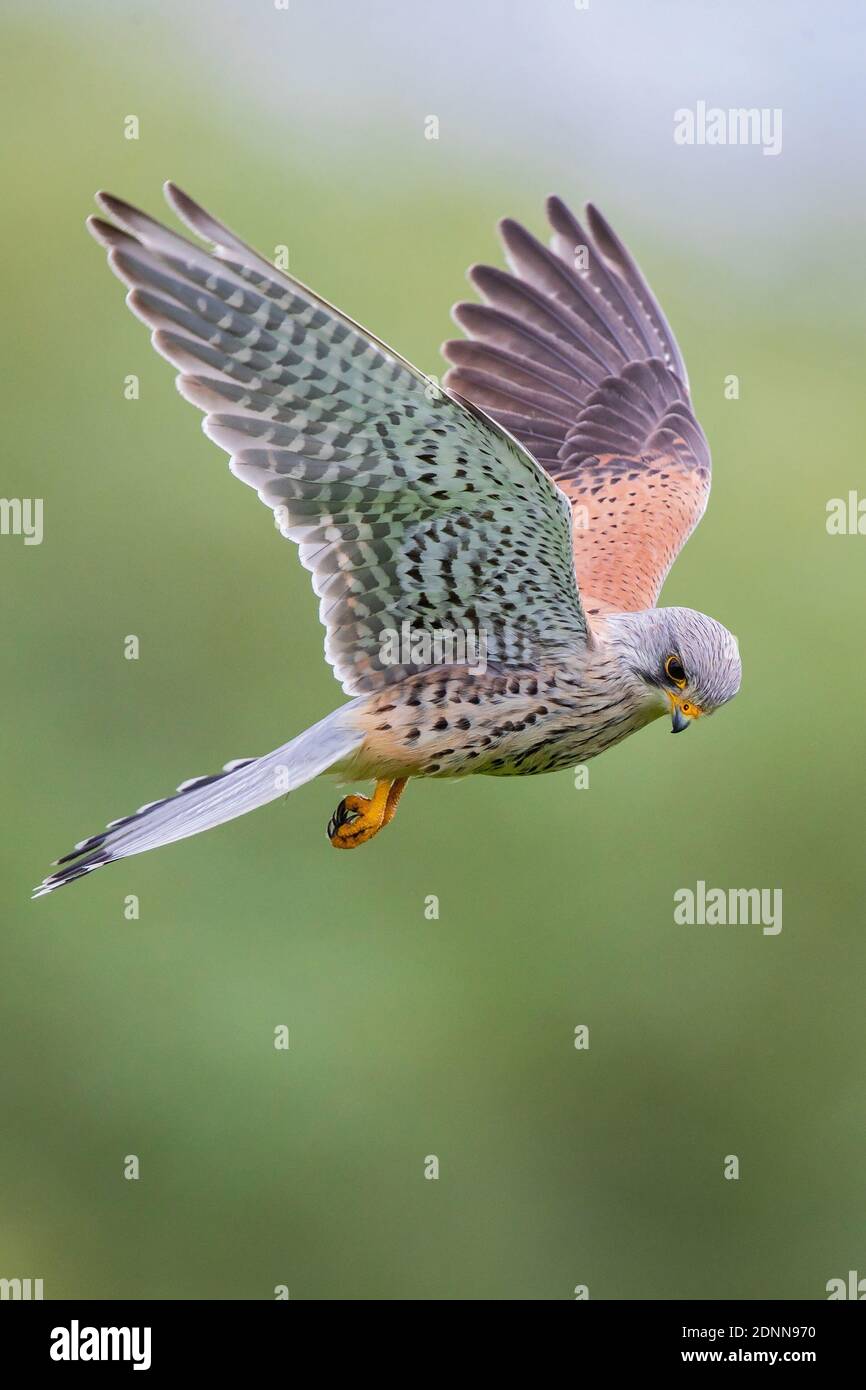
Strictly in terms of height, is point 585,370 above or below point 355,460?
above

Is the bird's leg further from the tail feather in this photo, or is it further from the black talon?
the tail feather

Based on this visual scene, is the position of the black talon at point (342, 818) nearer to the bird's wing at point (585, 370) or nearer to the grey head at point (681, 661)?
the grey head at point (681, 661)

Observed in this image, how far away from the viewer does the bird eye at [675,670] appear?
5535 millimetres

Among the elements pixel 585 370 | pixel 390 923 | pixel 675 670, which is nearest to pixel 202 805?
pixel 675 670

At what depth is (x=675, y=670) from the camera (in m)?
5.55

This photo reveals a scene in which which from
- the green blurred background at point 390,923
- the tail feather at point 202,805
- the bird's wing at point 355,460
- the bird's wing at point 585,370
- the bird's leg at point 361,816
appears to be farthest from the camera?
the green blurred background at point 390,923

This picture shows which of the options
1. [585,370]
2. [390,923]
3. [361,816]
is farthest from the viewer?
[390,923]

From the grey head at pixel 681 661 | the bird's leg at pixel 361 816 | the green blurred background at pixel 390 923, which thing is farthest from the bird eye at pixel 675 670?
the green blurred background at pixel 390 923

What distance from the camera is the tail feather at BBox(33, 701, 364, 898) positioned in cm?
491

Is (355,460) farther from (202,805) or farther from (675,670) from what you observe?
(675,670)

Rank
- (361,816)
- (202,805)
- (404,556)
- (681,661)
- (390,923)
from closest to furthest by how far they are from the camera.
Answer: (202,805) → (404,556) → (681,661) → (361,816) → (390,923)

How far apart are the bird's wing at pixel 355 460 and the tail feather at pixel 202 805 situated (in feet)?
1.21

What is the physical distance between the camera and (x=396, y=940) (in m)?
15.0

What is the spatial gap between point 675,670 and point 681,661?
4cm
